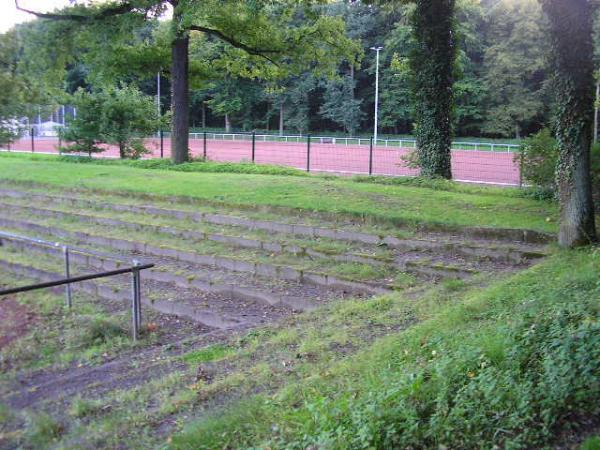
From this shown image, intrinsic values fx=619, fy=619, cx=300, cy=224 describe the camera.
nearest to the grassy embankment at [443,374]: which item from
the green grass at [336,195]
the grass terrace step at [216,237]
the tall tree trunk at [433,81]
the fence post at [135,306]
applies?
the fence post at [135,306]

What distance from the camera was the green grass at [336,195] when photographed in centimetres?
1060

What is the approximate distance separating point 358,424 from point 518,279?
13.6 ft

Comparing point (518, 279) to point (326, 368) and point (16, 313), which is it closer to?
point (326, 368)

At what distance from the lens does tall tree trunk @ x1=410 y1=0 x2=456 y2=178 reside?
14578 mm

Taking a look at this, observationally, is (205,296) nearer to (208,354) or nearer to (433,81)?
(208,354)

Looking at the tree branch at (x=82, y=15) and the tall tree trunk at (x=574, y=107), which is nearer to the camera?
the tall tree trunk at (x=574, y=107)

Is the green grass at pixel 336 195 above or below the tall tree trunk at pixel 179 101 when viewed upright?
below

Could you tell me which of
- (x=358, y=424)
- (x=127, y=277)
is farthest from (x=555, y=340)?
(x=127, y=277)

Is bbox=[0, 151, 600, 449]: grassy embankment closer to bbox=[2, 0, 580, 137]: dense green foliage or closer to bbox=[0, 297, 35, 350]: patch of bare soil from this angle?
bbox=[0, 297, 35, 350]: patch of bare soil

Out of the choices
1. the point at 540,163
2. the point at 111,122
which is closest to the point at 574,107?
the point at 540,163

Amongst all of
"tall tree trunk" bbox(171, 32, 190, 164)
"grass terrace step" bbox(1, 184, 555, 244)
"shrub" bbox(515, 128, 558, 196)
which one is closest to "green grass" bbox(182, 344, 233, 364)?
"grass terrace step" bbox(1, 184, 555, 244)

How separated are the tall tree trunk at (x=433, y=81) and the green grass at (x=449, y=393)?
9.91 m

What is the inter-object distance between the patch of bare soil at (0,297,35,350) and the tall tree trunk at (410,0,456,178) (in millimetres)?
9750

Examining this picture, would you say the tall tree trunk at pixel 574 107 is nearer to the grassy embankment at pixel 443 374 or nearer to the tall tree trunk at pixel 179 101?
the grassy embankment at pixel 443 374
